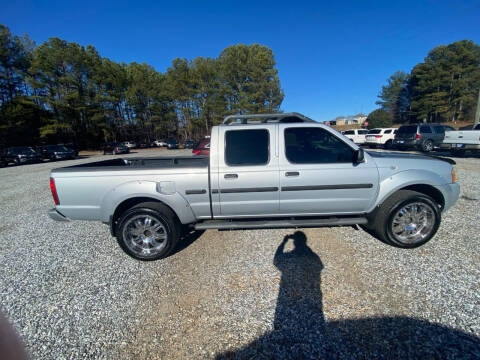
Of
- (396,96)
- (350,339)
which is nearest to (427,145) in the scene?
(350,339)

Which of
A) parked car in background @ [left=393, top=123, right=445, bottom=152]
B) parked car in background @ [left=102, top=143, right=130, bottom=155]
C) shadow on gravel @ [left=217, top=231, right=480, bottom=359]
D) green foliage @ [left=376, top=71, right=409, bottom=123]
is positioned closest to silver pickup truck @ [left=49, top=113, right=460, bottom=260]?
shadow on gravel @ [left=217, top=231, right=480, bottom=359]

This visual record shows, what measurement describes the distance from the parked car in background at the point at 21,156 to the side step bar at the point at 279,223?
2319 centimetres

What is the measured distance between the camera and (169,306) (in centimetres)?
224

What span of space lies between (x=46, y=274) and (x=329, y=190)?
4.16 metres

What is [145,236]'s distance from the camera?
3.06m

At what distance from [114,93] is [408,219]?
42163mm

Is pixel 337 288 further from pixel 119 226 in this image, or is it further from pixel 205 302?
pixel 119 226

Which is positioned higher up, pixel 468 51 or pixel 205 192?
pixel 468 51

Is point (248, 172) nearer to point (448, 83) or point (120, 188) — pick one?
point (120, 188)

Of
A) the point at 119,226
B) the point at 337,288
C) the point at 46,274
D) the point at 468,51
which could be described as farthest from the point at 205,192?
the point at 468,51

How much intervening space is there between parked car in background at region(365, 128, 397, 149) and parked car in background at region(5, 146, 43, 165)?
30.3 m

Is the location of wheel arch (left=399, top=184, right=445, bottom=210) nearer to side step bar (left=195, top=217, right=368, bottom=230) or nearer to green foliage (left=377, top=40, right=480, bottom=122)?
side step bar (left=195, top=217, right=368, bottom=230)

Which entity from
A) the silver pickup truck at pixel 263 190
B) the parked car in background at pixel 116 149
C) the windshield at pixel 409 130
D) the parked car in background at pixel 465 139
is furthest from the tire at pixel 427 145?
the parked car in background at pixel 116 149

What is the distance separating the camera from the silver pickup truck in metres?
2.97
